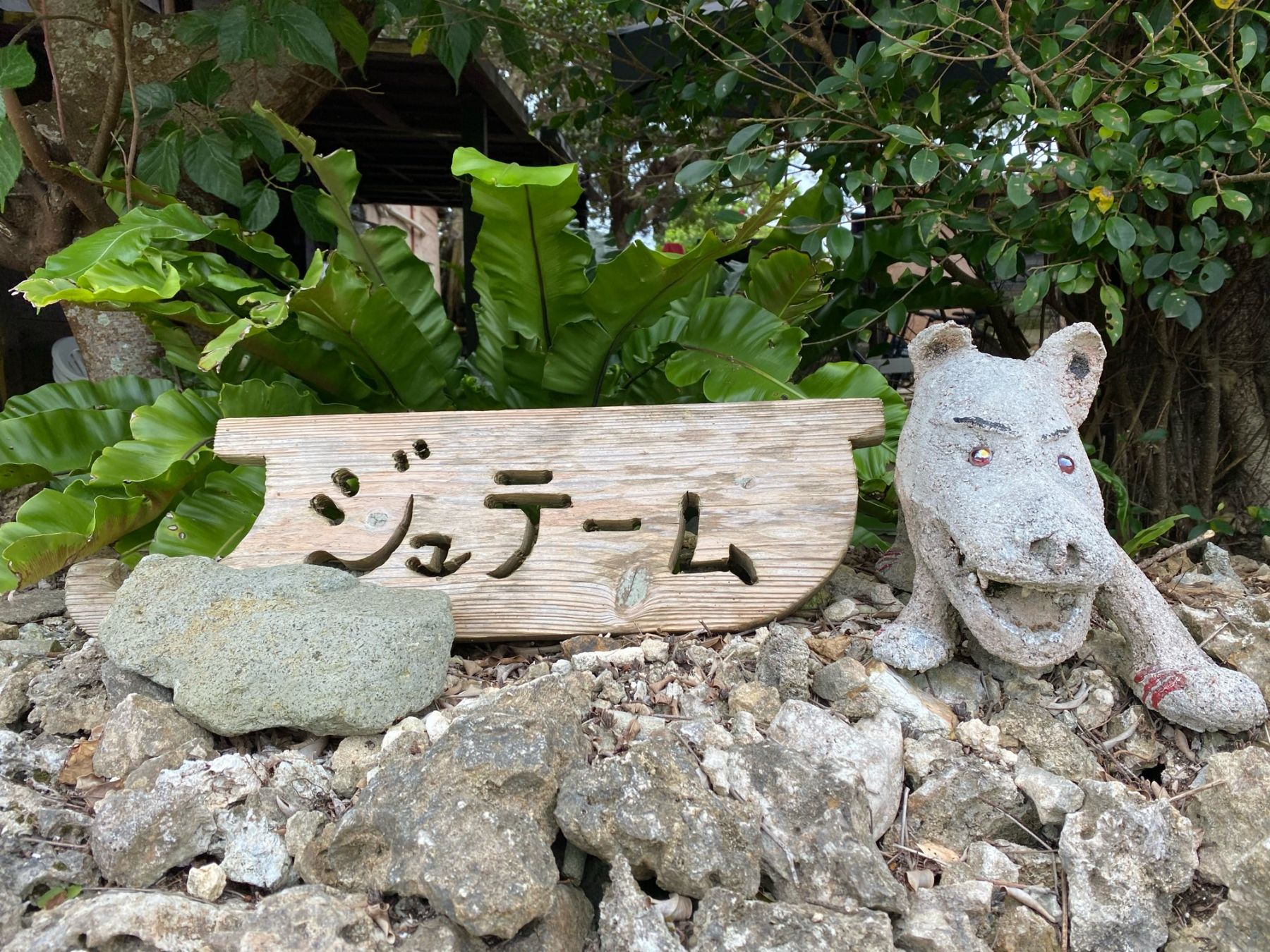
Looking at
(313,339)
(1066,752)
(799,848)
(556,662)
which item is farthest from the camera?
(313,339)

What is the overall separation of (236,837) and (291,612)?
0.40 m

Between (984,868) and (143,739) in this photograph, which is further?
(143,739)

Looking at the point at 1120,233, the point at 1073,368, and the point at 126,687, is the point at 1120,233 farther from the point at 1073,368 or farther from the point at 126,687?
the point at 126,687

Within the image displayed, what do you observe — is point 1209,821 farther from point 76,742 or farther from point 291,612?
point 76,742

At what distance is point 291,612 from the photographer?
5.20ft

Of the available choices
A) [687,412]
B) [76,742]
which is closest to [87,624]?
[76,742]

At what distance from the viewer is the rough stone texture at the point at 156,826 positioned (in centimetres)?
126

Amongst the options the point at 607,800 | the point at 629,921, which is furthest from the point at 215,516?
the point at 629,921

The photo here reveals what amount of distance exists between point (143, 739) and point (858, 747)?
3.94 ft

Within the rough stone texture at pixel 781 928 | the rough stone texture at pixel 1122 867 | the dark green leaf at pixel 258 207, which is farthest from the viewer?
the dark green leaf at pixel 258 207

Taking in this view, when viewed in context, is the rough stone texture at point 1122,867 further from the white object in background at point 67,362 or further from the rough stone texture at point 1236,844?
the white object in background at point 67,362

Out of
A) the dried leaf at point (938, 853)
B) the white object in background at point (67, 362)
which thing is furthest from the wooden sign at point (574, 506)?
the white object in background at point (67, 362)

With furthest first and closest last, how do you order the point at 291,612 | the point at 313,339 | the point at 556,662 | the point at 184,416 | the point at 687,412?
1. the point at 313,339
2. the point at 184,416
3. the point at 687,412
4. the point at 556,662
5. the point at 291,612

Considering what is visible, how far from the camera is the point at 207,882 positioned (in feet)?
4.08
